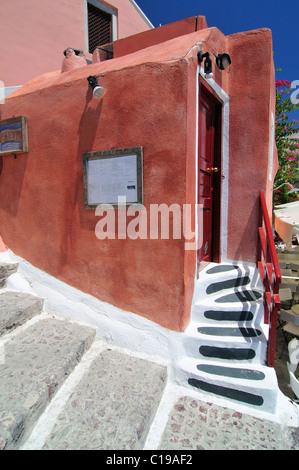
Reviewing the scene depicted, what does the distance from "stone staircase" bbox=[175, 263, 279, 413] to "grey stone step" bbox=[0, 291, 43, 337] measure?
183 centimetres

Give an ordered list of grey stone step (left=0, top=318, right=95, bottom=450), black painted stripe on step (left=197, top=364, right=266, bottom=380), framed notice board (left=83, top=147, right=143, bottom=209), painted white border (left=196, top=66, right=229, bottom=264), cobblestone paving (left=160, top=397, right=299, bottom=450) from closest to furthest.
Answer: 1. grey stone step (left=0, top=318, right=95, bottom=450)
2. cobblestone paving (left=160, top=397, right=299, bottom=450)
3. black painted stripe on step (left=197, top=364, right=266, bottom=380)
4. framed notice board (left=83, top=147, right=143, bottom=209)
5. painted white border (left=196, top=66, right=229, bottom=264)

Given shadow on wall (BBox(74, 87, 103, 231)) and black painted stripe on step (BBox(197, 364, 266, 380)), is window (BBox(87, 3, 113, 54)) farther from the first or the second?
black painted stripe on step (BBox(197, 364, 266, 380))

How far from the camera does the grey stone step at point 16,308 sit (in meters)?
2.85

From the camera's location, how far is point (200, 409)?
95.3 inches

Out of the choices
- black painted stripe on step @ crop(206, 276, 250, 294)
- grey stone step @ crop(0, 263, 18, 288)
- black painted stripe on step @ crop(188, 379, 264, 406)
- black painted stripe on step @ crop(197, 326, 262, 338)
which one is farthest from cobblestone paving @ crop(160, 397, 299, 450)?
grey stone step @ crop(0, 263, 18, 288)

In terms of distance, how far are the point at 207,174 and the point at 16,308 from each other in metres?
2.94

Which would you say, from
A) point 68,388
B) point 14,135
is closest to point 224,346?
point 68,388

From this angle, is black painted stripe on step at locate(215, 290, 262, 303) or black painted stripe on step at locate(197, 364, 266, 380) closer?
black painted stripe on step at locate(197, 364, 266, 380)

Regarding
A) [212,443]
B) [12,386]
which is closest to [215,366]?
[212,443]

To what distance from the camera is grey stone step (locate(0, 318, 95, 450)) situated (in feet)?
6.23

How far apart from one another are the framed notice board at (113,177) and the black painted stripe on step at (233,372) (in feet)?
6.05

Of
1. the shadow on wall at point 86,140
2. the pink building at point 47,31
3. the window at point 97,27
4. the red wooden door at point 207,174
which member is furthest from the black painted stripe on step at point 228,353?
the window at point 97,27

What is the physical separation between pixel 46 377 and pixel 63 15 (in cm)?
723

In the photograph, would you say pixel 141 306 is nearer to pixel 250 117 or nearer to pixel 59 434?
pixel 59 434
